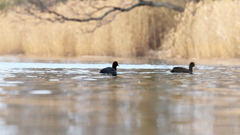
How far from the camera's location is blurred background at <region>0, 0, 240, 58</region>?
3141 cm

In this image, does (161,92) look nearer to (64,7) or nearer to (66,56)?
(66,56)

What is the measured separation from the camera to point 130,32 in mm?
36000

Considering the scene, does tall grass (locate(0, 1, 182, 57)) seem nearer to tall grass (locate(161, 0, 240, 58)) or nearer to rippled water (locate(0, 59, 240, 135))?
tall grass (locate(161, 0, 240, 58))

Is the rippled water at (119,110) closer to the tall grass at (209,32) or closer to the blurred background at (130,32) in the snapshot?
the tall grass at (209,32)

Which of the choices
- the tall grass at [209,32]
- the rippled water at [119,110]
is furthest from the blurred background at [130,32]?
the rippled water at [119,110]

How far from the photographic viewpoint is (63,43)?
122 feet

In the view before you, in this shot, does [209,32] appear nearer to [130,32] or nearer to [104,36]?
[130,32]

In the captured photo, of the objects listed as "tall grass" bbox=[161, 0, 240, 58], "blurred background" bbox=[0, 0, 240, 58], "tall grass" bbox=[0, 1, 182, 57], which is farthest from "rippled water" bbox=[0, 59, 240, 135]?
"tall grass" bbox=[0, 1, 182, 57]

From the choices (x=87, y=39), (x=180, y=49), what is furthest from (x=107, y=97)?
(x=87, y=39)

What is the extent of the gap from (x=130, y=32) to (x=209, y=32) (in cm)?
611

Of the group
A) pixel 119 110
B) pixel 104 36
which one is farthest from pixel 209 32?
pixel 119 110

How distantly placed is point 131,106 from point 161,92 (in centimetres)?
285

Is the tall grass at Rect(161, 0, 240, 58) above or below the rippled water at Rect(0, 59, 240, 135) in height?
above

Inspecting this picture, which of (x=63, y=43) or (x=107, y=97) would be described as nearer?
(x=107, y=97)
